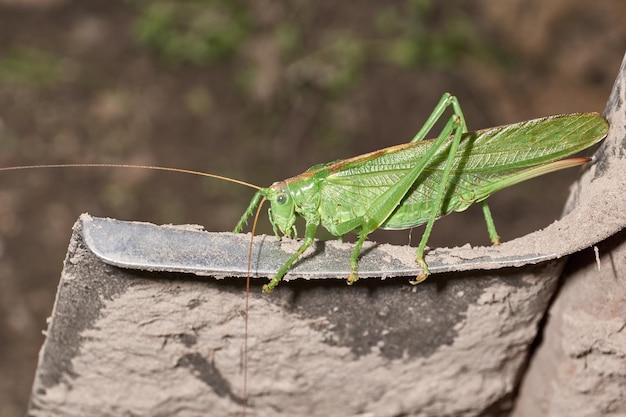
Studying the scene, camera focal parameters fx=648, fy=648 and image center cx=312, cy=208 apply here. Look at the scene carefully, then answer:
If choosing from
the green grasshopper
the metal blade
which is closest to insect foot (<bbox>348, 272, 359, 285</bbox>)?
the metal blade

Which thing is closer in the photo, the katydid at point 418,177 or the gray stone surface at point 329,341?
the gray stone surface at point 329,341

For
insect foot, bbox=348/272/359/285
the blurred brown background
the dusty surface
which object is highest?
the blurred brown background

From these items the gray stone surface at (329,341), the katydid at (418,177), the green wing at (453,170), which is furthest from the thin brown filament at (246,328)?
the green wing at (453,170)

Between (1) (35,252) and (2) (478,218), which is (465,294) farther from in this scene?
(1) (35,252)

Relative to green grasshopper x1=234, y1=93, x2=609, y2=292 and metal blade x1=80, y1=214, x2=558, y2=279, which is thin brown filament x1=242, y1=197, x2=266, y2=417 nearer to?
metal blade x1=80, y1=214, x2=558, y2=279

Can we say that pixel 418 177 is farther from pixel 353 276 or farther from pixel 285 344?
pixel 285 344

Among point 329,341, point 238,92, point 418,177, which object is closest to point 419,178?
point 418,177

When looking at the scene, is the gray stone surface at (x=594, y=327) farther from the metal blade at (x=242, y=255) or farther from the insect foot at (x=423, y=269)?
the insect foot at (x=423, y=269)
